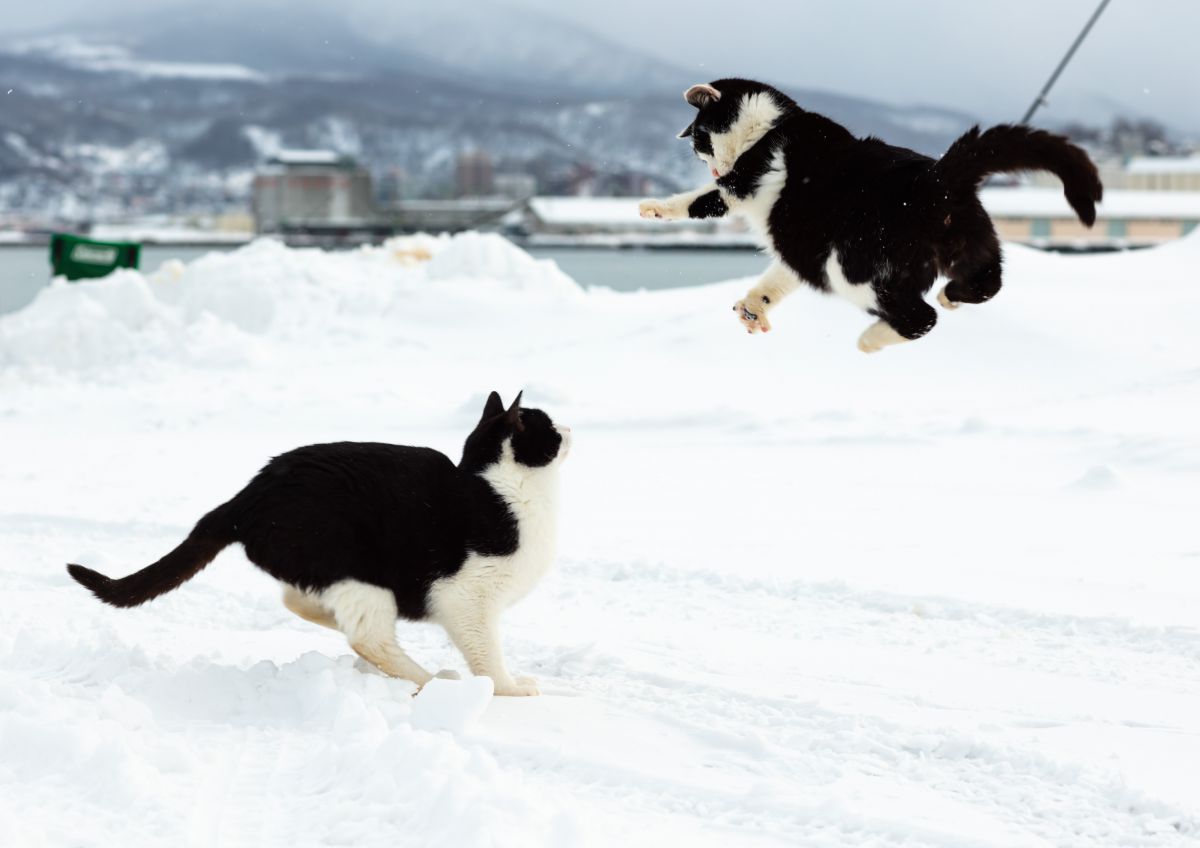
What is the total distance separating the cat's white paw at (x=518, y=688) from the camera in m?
5.23

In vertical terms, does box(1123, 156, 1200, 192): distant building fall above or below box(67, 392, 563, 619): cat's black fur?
below

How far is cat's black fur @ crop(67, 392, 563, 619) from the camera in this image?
4906 millimetres

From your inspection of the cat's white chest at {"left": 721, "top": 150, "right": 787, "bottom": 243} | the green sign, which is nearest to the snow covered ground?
the cat's white chest at {"left": 721, "top": 150, "right": 787, "bottom": 243}

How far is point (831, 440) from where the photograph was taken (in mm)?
12023

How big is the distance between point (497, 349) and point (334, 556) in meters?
14.2

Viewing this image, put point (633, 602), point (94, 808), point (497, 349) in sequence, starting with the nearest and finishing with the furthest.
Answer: point (94, 808)
point (633, 602)
point (497, 349)

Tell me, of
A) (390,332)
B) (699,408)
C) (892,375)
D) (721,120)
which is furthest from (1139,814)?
(390,332)

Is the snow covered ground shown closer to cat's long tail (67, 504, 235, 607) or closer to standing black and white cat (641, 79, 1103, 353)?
cat's long tail (67, 504, 235, 607)

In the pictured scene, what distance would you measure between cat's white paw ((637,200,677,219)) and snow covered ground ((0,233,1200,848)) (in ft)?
5.89

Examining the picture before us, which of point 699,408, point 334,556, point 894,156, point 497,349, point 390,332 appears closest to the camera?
point 894,156

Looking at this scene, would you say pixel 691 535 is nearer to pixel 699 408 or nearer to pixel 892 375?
pixel 699 408

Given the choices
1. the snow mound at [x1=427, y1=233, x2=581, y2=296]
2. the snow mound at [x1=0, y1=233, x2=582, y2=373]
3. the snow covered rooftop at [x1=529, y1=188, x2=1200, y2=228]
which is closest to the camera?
the snow mound at [x1=0, y1=233, x2=582, y2=373]

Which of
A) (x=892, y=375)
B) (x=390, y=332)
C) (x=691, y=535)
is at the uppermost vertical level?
(x=691, y=535)

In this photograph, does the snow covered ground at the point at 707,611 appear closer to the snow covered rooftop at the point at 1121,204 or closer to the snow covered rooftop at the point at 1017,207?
the snow covered rooftop at the point at 1017,207
